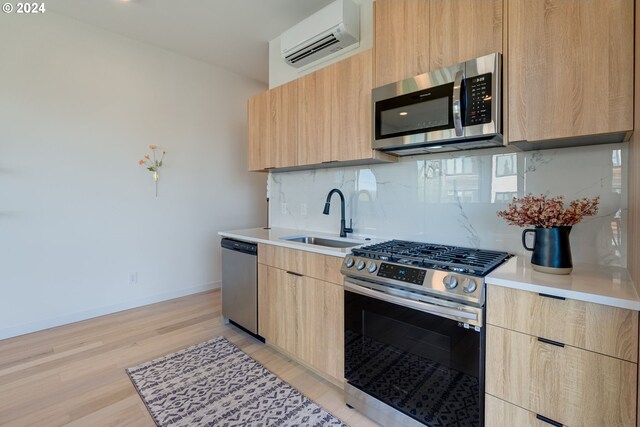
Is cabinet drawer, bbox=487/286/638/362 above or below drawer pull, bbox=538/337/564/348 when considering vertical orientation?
above

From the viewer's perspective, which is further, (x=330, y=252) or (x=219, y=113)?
(x=219, y=113)

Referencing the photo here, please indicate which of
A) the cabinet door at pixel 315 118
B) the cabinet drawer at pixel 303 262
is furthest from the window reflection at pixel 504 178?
the cabinet door at pixel 315 118

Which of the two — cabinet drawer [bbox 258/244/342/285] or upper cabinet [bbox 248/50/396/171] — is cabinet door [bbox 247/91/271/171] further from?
cabinet drawer [bbox 258/244/342/285]

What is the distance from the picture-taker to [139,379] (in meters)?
2.03

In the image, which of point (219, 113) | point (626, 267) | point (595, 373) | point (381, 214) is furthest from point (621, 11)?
point (219, 113)

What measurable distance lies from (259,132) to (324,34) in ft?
3.45

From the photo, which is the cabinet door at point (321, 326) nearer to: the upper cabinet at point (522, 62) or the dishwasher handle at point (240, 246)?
the dishwasher handle at point (240, 246)

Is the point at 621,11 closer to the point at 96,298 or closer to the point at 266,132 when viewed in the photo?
the point at 266,132

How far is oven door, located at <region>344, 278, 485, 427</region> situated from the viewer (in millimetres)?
1277

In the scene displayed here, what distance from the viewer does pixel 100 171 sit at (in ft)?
10.2

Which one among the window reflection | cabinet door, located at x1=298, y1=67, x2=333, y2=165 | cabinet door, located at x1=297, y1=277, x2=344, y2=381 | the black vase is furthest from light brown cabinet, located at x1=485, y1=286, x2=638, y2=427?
cabinet door, located at x1=298, y1=67, x2=333, y2=165

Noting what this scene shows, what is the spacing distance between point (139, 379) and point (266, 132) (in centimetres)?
220

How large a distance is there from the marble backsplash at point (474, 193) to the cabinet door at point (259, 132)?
0.51 meters

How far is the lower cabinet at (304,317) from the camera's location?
1884mm
